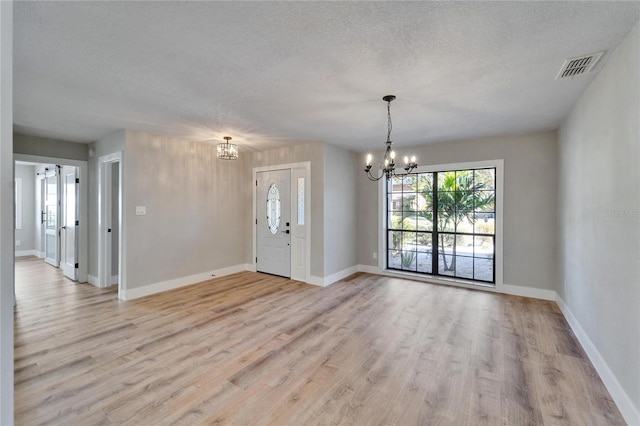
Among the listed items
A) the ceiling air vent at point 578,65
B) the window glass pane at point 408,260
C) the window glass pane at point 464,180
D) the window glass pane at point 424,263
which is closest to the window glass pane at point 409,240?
the window glass pane at point 408,260

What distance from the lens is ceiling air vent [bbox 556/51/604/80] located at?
2.24 meters

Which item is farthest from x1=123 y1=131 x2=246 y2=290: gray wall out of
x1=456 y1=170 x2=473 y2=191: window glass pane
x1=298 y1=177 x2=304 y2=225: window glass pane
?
x1=456 y1=170 x2=473 y2=191: window glass pane

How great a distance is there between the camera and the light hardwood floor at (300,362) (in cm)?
196

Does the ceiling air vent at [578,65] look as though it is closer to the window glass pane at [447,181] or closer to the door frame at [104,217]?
the window glass pane at [447,181]

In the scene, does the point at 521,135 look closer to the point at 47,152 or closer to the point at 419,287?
the point at 419,287

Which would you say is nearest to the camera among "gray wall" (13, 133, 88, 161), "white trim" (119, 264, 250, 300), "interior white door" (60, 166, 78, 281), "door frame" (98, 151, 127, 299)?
"white trim" (119, 264, 250, 300)

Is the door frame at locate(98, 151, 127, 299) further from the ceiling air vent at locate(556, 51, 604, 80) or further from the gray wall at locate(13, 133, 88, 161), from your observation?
the ceiling air vent at locate(556, 51, 604, 80)

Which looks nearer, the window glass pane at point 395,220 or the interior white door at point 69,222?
the interior white door at point 69,222

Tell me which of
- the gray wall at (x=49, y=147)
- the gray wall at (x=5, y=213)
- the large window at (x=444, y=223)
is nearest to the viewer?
the gray wall at (x=5, y=213)

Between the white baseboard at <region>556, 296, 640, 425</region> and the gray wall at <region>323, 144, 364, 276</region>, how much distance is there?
3439 millimetres

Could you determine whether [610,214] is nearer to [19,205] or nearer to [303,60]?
[303,60]

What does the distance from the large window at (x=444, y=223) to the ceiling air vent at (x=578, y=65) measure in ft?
8.22

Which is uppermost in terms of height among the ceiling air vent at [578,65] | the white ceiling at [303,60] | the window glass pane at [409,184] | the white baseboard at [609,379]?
the white ceiling at [303,60]

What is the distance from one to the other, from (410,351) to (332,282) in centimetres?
256
